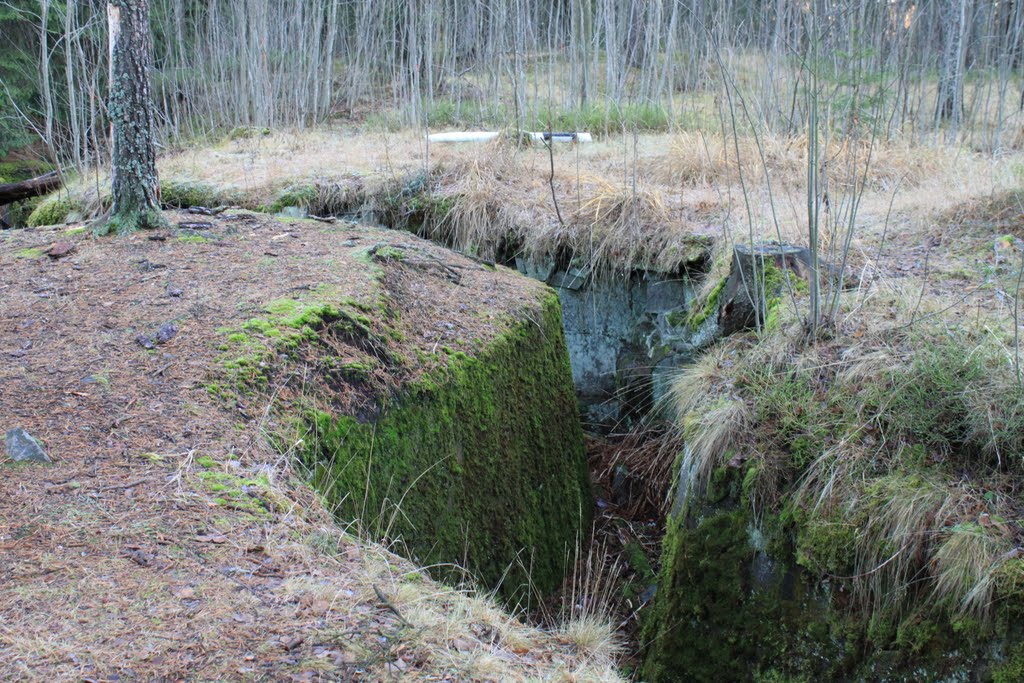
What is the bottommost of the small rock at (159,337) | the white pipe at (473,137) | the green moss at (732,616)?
the green moss at (732,616)

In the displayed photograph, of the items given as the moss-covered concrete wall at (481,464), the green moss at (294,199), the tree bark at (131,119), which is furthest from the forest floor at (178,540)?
the green moss at (294,199)

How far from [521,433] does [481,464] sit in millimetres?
499

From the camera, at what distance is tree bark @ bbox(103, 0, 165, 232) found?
14.1ft

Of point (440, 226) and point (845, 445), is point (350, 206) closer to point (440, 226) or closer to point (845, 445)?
point (440, 226)

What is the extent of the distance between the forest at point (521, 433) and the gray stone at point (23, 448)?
0.07 feet

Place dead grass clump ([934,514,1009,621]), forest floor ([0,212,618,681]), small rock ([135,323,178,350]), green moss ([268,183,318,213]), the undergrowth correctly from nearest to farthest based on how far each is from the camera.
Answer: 1. forest floor ([0,212,618,681])
2. dead grass clump ([934,514,1009,621])
3. the undergrowth
4. small rock ([135,323,178,350])
5. green moss ([268,183,318,213])

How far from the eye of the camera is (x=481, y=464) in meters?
3.88

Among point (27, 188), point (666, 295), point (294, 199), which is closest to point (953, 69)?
point (666, 295)

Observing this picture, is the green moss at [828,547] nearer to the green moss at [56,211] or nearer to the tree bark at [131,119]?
the tree bark at [131,119]

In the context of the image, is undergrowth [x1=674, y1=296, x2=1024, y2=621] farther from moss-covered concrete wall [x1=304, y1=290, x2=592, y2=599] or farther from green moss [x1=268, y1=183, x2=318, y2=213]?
green moss [x1=268, y1=183, x2=318, y2=213]

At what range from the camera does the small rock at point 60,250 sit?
4.32 m

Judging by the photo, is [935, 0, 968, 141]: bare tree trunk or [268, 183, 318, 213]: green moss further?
[935, 0, 968, 141]: bare tree trunk

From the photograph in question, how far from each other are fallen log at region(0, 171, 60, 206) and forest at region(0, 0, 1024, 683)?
4cm

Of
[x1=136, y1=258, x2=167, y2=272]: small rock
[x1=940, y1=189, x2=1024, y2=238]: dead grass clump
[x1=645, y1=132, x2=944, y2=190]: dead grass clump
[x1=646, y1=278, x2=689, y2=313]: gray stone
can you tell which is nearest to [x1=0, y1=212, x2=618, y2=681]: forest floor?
[x1=136, y1=258, x2=167, y2=272]: small rock
